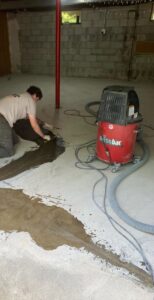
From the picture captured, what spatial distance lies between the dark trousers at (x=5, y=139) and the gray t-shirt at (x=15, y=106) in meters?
0.10

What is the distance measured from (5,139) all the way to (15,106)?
397 mm

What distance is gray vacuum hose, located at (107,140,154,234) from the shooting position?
5.93 feet

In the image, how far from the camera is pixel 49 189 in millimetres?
2260

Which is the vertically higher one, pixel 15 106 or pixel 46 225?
pixel 15 106

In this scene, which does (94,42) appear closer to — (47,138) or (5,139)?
(47,138)

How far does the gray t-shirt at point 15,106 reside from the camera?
9.00 feet

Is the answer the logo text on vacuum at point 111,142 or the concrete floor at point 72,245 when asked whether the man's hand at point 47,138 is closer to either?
the concrete floor at point 72,245

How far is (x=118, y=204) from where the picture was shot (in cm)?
208

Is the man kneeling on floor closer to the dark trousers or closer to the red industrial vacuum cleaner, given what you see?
the dark trousers

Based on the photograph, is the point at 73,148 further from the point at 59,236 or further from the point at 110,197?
the point at 59,236

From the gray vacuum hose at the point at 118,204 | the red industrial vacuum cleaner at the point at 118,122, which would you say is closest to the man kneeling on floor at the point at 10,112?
the red industrial vacuum cleaner at the point at 118,122

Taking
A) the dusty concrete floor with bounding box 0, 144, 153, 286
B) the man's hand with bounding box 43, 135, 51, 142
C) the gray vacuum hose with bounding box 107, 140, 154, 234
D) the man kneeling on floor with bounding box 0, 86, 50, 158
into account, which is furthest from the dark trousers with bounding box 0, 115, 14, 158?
the gray vacuum hose with bounding box 107, 140, 154, 234

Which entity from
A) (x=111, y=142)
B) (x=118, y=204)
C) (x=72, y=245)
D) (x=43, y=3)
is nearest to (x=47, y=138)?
(x=111, y=142)

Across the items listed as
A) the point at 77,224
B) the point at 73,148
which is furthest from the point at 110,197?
the point at 73,148
